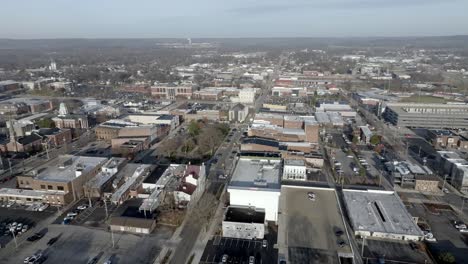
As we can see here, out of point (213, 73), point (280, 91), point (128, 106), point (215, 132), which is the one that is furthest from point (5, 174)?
point (213, 73)

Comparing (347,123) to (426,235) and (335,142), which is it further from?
(426,235)

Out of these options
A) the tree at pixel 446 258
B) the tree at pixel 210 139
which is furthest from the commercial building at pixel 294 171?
the tree at pixel 446 258

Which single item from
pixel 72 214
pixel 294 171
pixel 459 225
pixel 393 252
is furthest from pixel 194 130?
pixel 459 225

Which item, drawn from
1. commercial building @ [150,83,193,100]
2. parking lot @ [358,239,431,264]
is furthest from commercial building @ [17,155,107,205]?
commercial building @ [150,83,193,100]

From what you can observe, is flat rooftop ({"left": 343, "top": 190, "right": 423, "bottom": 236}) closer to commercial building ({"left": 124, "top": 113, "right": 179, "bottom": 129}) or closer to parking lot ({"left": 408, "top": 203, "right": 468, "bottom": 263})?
parking lot ({"left": 408, "top": 203, "right": 468, "bottom": 263})

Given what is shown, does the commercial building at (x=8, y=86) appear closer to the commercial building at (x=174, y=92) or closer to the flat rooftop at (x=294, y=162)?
the commercial building at (x=174, y=92)
